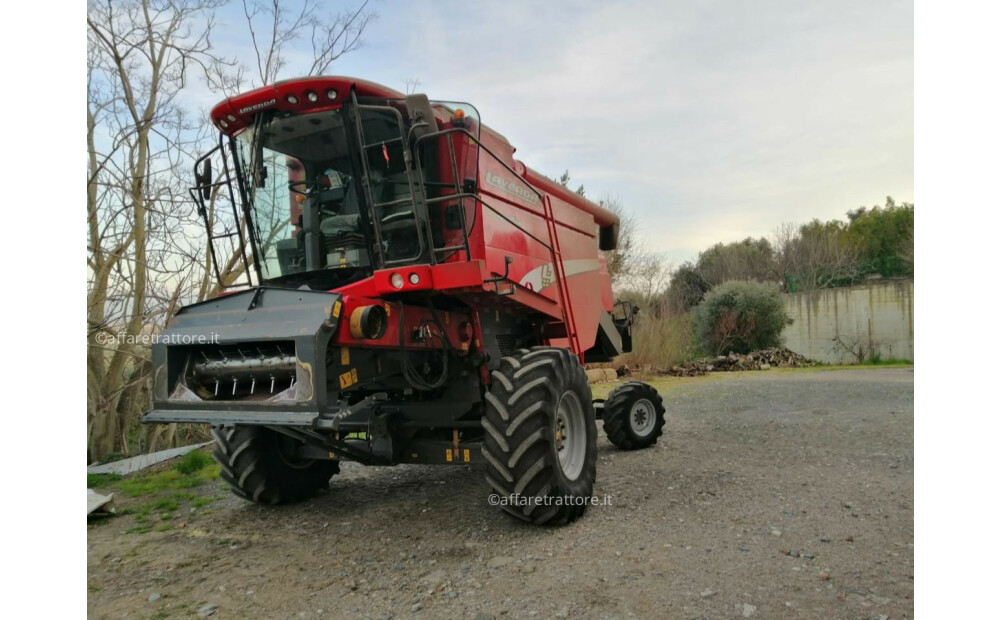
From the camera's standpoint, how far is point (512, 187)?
5.07 meters

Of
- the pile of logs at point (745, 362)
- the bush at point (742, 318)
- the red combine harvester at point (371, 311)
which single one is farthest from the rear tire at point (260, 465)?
the bush at point (742, 318)

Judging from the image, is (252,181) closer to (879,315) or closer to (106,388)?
(106,388)

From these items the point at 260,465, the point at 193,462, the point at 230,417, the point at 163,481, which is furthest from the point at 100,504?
the point at 230,417

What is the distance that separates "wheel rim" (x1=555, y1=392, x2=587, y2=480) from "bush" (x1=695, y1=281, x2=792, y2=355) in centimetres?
1798

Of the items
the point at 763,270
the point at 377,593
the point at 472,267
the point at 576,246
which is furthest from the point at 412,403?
the point at 763,270

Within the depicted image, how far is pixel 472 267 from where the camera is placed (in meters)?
4.12

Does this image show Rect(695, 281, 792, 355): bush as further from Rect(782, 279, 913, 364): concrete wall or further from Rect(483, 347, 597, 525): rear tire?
Rect(483, 347, 597, 525): rear tire

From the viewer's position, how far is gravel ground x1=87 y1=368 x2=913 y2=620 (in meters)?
3.16

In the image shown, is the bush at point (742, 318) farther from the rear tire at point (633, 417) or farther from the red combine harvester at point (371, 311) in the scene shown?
the red combine harvester at point (371, 311)

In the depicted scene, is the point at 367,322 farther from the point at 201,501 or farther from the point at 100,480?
the point at 100,480

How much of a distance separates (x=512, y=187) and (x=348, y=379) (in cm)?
204

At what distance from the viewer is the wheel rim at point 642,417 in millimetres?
6934

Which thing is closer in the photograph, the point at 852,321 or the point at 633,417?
the point at 633,417

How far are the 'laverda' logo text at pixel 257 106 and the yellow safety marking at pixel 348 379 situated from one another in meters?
1.80
